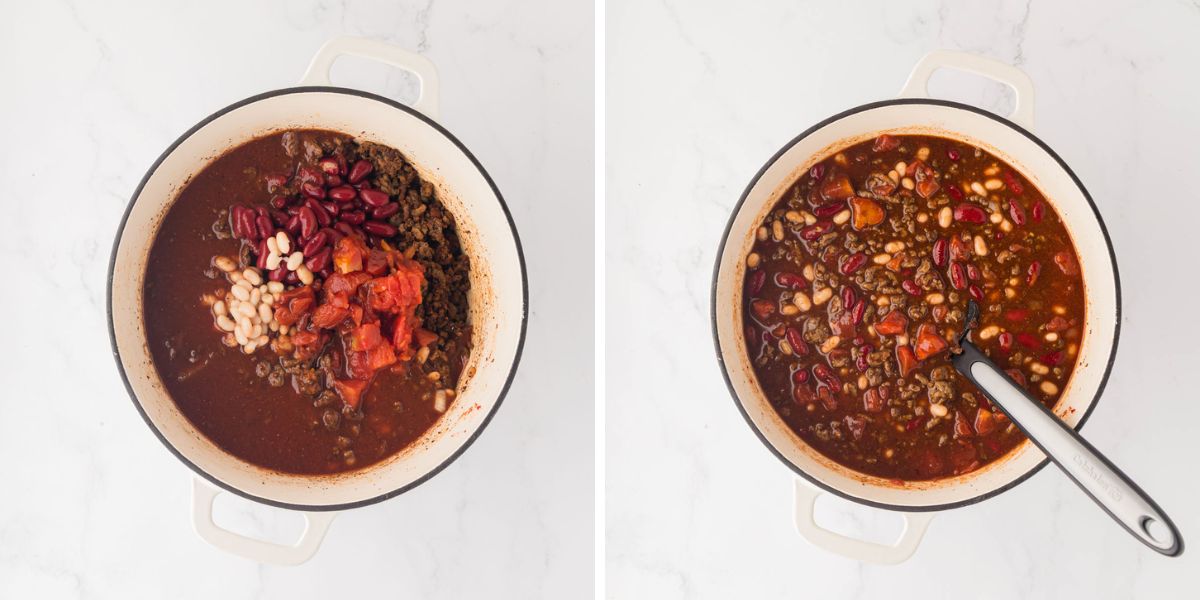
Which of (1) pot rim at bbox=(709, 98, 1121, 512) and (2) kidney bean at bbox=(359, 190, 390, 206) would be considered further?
(2) kidney bean at bbox=(359, 190, 390, 206)

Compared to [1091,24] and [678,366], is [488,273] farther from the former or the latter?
[1091,24]

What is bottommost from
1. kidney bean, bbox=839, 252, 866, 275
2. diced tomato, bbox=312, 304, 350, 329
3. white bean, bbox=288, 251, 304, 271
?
diced tomato, bbox=312, 304, 350, 329

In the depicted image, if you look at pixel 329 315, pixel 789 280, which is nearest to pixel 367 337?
pixel 329 315

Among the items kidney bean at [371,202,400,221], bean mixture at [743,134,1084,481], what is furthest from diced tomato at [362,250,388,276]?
bean mixture at [743,134,1084,481]

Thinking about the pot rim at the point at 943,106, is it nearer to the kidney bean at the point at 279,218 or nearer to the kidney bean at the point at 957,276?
the kidney bean at the point at 957,276

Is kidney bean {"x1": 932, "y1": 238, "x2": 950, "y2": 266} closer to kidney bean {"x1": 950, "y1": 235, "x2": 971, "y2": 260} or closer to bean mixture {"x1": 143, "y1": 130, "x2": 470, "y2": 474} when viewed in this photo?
kidney bean {"x1": 950, "y1": 235, "x2": 971, "y2": 260}

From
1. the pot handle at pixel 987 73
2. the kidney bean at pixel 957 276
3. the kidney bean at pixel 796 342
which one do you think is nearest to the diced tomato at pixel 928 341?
the kidney bean at pixel 957 276
